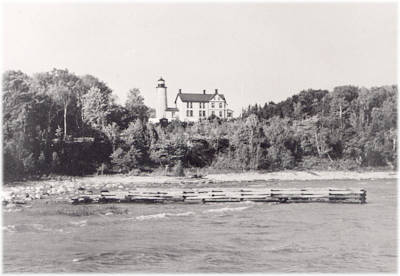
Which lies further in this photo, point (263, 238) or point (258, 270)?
point (263, 238)

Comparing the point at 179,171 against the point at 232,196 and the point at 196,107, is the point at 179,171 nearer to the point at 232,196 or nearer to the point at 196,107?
the point at 232,196

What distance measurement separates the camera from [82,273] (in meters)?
15.8

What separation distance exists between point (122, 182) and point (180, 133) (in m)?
17.0

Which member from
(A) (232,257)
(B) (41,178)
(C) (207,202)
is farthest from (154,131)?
→ (A) (232,257)

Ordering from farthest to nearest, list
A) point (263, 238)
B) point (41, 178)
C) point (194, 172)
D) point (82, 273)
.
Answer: point (194, 172)
point (41, 178)
point (263, 238)
point (82, 273)

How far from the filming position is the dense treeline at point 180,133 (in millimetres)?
50531

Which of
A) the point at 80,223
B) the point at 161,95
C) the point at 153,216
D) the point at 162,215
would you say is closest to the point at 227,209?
the point at 162,215

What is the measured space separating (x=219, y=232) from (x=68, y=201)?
1294 cm

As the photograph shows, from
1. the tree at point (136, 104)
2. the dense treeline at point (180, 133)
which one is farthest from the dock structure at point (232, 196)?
the tree at point (136, 104)

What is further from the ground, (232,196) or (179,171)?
(179,171)

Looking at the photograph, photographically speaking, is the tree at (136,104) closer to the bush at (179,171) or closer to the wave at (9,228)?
the bush at (179,171)

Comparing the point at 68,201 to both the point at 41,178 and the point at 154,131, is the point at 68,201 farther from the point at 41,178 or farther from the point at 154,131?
the point at 154,131

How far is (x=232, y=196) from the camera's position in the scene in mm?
31641

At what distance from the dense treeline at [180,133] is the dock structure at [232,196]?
16.2 meters
